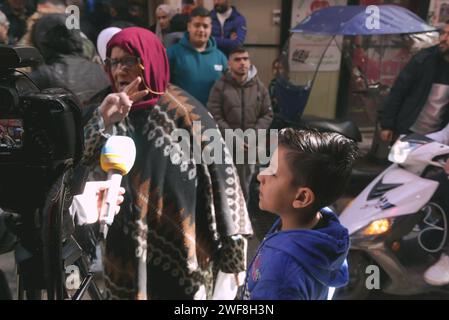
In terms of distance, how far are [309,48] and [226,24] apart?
2.59 feet

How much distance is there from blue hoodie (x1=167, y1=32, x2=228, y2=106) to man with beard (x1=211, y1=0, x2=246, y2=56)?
738 millimetres

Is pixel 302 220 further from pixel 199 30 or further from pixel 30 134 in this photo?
pixel 199 30

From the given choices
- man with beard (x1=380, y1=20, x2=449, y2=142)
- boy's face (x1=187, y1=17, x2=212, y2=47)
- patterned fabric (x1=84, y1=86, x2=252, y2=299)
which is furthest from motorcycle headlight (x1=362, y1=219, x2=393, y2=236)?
boy's face (x1=187, y1=17, x2=212, y2=47)

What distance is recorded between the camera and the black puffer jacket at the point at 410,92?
2699mm

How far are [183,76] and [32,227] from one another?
2238 mm

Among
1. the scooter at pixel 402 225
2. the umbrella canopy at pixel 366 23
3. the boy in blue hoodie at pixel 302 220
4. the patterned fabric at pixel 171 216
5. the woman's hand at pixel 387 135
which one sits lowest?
the scooter at pixel 402 225

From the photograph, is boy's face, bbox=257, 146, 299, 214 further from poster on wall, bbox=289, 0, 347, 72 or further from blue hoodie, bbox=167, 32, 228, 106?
poster on wall, bbox=289, 0, 347, 72

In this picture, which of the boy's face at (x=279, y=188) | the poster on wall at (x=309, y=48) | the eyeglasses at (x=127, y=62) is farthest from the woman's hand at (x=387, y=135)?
the boy's face at (x=279, y=188)

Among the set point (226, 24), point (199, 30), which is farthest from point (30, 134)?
point (226, 24)

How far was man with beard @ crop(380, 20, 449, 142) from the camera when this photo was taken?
8.60 ft

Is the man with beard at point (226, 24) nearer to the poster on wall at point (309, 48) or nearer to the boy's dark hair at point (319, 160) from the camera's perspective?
the poster on wall at point (309, 48)

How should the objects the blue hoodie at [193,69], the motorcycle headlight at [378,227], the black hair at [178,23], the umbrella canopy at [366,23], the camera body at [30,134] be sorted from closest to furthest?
the camera body at [30,134] < the motorcycle headlight at [378,227] < the umbrella canopy at [366,23] < the blue hoodie at [193,69] < the black hair at [178,23]

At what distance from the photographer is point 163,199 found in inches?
A: 57.4

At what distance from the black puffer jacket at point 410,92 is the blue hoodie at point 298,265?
80.6 inches
